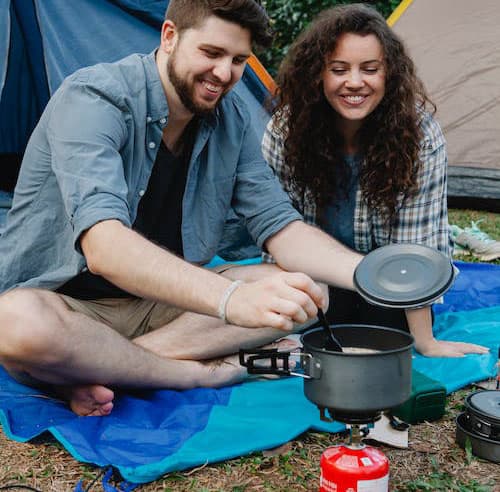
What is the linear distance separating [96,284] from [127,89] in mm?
585

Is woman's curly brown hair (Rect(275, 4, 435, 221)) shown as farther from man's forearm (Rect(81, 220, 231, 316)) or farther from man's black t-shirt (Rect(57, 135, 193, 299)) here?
man's forearm (Rect(81, 220, 231, 316))

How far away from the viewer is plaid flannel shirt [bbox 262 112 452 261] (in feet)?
8.90

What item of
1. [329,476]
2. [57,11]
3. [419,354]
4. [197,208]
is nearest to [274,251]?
[197,208]

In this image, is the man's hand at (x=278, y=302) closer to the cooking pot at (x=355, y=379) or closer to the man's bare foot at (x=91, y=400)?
the cooking pot at (x=355, y=379)

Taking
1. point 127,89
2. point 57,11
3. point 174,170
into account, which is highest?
point 57,11

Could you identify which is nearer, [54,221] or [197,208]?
[54,221]

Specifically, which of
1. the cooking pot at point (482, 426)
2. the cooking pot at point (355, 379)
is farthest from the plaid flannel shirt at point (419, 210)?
the cooking pot at point (355, 379)

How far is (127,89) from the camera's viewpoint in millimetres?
2230

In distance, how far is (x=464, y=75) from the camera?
548 cm

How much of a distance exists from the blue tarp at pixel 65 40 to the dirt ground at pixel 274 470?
2221mm

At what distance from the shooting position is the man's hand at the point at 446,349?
2652mm

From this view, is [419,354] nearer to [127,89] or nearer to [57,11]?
[127,89]

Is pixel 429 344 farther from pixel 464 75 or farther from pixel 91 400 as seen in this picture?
pixel 464 75

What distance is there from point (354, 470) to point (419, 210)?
132cm
